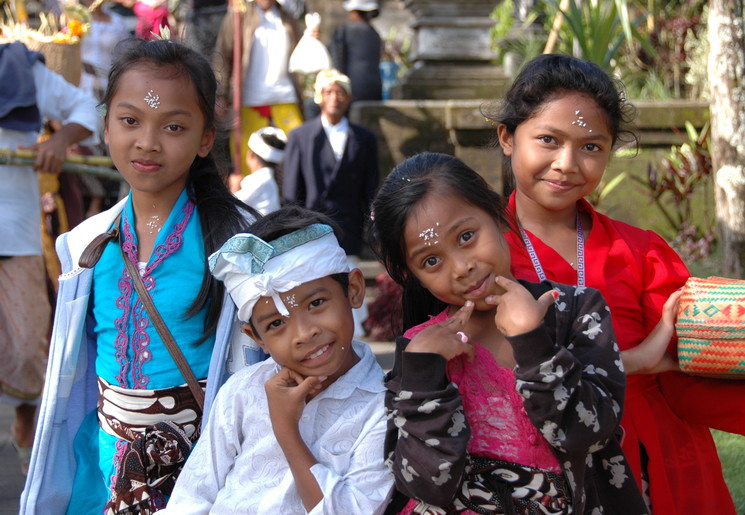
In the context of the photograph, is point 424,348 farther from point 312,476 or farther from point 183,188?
point 183,188

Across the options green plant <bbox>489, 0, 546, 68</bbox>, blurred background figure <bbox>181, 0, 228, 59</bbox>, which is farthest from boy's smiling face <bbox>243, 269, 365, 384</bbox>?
blurred background figure <bbox>181, 0, 228, 59</bbox>

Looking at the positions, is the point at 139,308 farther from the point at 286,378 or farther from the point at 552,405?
the point at 552,405

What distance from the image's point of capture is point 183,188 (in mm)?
2898

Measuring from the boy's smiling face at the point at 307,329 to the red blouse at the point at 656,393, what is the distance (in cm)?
50

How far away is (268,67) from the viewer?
792 centimetres

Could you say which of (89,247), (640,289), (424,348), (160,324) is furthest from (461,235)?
(89,247)

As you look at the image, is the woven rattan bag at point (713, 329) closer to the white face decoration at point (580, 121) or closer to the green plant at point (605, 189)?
the white face decoration at point (580, 121)

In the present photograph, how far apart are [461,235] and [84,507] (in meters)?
1.46

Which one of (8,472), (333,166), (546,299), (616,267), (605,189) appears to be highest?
(546,299)

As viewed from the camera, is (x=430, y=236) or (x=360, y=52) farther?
(x=360, y=52)

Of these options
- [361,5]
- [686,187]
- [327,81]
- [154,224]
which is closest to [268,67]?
[327,81]

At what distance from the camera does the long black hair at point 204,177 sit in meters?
2.71

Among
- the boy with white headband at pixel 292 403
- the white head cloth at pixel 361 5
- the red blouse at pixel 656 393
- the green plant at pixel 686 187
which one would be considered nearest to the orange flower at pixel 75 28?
the boy with white headband at pixel 292 403

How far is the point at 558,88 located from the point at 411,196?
0.56 metres
